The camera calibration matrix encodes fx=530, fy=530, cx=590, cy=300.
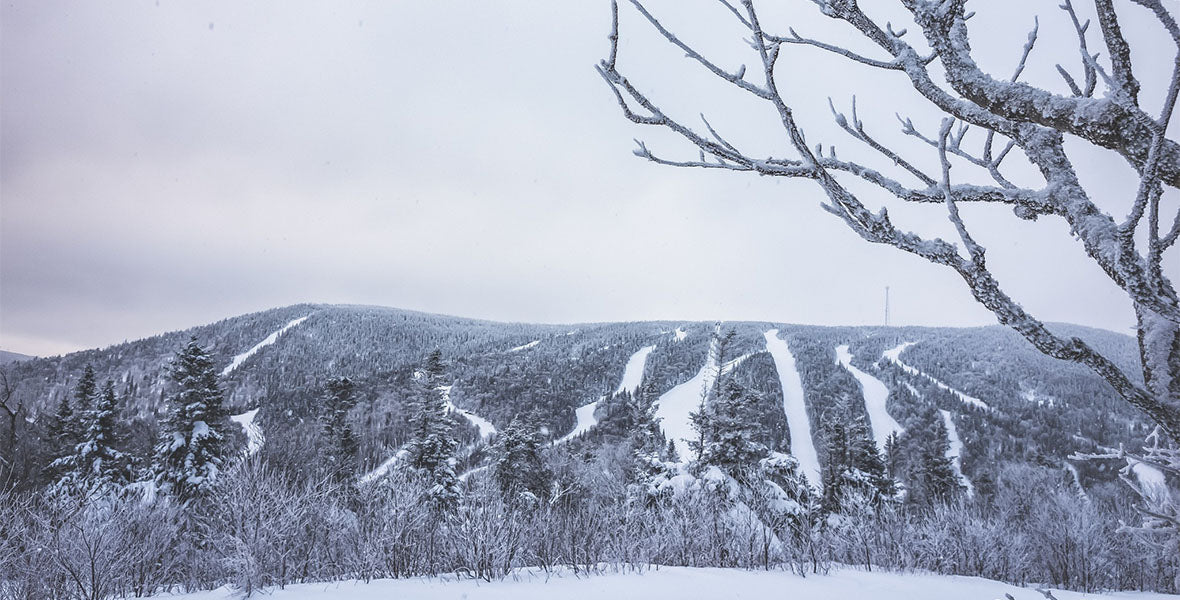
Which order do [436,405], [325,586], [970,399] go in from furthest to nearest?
1. [970,399]
2. [436,405]
3. [325,586]

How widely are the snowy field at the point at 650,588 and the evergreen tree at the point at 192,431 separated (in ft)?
48.9

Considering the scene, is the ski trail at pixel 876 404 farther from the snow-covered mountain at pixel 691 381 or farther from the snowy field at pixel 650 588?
the snowy field at pixel 650 588

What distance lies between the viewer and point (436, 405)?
83.4 feet

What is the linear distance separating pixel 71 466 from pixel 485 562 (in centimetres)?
2234

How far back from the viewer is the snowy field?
7355 millimetres

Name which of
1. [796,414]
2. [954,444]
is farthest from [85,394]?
[954,444]

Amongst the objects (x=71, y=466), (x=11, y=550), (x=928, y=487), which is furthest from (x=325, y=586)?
(x=928, y=487)

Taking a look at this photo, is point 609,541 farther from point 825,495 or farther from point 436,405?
point 825,495

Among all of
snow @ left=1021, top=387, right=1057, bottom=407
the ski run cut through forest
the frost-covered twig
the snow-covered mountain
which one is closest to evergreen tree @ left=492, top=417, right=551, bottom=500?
the ski run cut through forest

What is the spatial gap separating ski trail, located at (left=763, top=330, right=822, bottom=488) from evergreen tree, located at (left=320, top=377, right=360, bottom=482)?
30.0m

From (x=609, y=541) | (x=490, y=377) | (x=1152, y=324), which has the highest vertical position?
(x=1152, y=324)

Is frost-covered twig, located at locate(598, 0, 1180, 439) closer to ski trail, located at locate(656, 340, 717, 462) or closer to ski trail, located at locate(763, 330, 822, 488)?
ski trail, located at locate(763, 330, 822, 488)

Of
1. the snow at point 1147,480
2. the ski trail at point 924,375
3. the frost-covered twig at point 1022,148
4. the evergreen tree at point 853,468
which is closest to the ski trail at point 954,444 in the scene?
the ski trail at point 924,375

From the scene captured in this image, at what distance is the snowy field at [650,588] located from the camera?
736 cm
